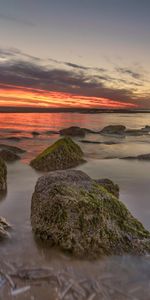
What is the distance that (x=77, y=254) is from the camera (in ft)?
15.4

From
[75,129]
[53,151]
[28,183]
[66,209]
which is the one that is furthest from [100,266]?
[75,129]

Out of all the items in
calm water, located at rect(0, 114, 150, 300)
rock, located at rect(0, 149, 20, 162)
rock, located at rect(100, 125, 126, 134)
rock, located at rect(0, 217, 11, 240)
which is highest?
rock, located at rect(100, 125, 126, 134)

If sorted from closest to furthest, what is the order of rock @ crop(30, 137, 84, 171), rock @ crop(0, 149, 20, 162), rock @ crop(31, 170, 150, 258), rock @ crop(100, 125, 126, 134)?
rock @ crop(31, 170, 150, 258) < rock @ crop(30, 137, 84, 171) < rock @ crop(0, 149, 20, 162) < rock @ crop(100, 125, 126, 134)

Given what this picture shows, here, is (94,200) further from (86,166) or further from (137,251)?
(86,166)

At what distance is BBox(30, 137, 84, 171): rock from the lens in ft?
37.6

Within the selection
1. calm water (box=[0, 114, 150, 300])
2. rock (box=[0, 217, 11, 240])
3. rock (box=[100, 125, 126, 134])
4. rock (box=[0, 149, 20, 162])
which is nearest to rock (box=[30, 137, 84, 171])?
calm water (box=[0, 114, 150, 300])

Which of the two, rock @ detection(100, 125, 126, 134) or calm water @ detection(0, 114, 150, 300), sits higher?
rock @ detection(100, 125, 126, 134)

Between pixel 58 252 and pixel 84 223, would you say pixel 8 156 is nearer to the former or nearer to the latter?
pixel 84 223

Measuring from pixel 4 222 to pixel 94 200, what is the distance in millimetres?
1589

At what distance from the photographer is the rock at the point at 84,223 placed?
4.82 meters

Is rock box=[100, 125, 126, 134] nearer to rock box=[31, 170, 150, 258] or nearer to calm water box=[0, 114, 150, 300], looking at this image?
calm water box=[0, 114, 150, 300]

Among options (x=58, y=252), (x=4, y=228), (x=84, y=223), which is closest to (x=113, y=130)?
(x=4, y=228)

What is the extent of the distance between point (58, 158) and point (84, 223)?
6870 millimetres

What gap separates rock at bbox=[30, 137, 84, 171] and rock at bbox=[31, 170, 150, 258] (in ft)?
18.9
